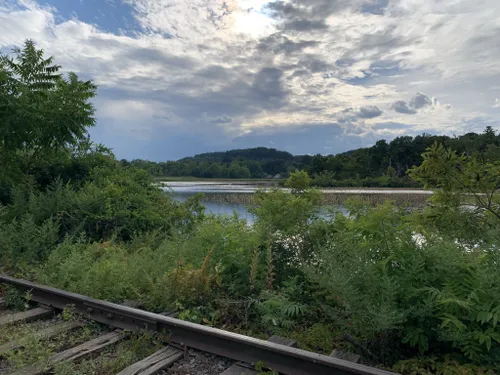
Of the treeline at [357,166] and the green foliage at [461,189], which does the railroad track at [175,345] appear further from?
the treeline at [357,166]

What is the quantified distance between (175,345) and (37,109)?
8707 millimetres

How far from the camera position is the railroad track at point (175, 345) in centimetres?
318

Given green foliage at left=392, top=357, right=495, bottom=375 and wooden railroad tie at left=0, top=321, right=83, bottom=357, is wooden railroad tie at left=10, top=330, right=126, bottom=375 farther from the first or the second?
green foliage at left=392, top=357, right=495, bottom=375

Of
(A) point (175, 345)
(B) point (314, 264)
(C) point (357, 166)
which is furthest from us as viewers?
(C) point (357, 166)

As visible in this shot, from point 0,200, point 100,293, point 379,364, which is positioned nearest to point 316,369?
point 379,364

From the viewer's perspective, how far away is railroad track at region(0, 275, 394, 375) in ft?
10.4

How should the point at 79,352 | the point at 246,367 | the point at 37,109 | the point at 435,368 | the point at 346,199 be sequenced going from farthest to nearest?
the point at 37,109
the point at 346,199
the point at 79,352
the point at 246,367
the point at 435,368

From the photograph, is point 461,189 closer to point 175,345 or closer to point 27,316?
point 175,345

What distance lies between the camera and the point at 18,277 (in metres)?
6.14

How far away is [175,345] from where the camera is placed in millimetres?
3898

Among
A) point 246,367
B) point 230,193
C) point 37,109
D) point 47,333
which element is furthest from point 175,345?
point 230,193

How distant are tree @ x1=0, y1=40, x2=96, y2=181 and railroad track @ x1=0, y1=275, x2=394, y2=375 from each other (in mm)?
6583

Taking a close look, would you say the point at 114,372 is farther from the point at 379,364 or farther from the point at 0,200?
the point at 0,200

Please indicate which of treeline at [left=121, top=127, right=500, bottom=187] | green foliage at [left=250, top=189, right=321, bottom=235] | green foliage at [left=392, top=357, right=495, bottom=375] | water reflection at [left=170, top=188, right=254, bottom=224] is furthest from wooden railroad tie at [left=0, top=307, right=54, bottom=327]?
treeline at [left=121, top=127, right=500, bottom=187]
